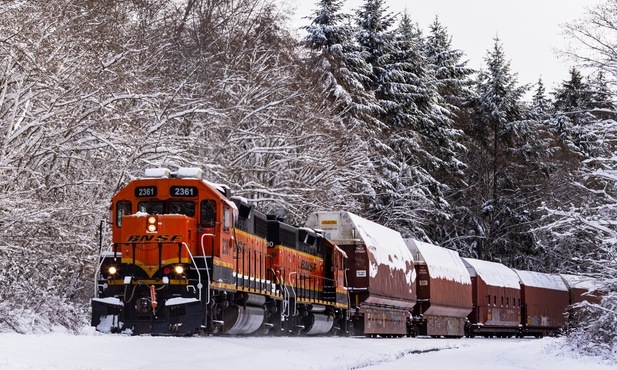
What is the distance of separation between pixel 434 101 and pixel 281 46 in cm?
2342

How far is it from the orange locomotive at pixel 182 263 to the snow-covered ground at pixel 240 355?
1.04m

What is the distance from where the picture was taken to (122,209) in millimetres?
20828

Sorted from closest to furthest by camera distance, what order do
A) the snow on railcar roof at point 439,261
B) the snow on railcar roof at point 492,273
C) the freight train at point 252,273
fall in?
1. the freight train at point 252,273
2. the snow on railcar roof at point 439,261
3. the snow on railcar roof at point 492,273

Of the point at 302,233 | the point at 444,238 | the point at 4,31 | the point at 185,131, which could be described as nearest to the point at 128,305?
the point at 4,31

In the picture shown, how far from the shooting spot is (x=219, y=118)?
31.8 meters

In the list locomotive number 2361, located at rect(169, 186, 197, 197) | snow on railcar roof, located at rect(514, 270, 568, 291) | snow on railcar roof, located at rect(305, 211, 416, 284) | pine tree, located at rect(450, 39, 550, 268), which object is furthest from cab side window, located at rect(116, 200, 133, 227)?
pine tree, located at rect(450, 39, 550, 268)

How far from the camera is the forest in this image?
22.1 metres

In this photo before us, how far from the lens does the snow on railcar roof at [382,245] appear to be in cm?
3131

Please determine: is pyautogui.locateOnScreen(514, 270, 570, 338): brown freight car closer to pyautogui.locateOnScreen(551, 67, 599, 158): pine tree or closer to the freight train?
the freight train

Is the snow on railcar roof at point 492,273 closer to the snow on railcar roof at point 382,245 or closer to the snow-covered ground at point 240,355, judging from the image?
the snow on railcar roof at point 382,245

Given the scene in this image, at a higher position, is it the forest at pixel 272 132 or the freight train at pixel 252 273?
the forest at pixel 272 132

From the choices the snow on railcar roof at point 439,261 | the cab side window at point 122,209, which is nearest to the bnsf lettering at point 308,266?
the cab side window at point 122,209

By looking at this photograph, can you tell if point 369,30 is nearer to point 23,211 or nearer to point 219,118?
point 219,118

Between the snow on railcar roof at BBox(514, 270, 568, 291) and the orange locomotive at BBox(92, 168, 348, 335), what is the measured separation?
27459mm
